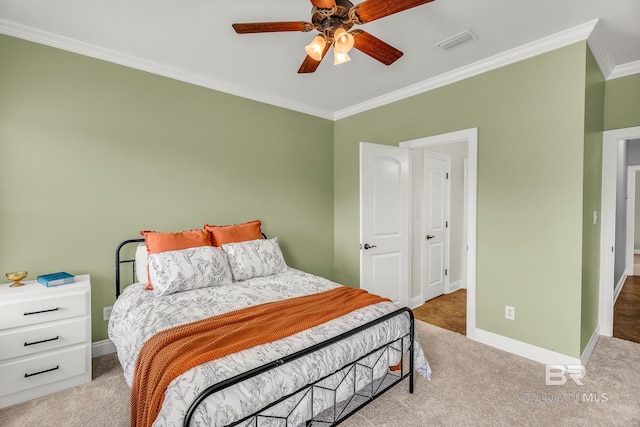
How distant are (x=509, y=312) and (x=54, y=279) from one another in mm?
3809

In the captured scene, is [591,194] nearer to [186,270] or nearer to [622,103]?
[622,103]

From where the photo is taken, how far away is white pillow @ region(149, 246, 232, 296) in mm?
2416

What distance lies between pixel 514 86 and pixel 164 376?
11.1ft

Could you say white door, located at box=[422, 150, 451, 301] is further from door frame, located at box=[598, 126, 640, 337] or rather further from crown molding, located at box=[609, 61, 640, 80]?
crown molding, located at box=[609, 61, 640, 80]

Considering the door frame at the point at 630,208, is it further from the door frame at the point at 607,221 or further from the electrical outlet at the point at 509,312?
the electrical outlet at the point at 509,312

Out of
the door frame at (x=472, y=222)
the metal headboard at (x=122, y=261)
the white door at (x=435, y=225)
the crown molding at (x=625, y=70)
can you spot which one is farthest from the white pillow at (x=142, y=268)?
the crown molding at (x=625, y=70)

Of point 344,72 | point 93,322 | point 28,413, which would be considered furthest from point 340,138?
point 28,413

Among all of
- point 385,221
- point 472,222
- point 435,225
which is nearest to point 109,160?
point 385,221

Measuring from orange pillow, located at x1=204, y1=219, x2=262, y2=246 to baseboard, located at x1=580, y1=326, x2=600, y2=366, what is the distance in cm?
315

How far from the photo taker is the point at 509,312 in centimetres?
284

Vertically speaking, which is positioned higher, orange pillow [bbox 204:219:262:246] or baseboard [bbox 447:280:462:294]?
orange pillow [bbox 204:219:262:246]

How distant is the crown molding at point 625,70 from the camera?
2.81 m

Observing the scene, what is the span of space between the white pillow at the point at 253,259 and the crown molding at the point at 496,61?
2.32 m

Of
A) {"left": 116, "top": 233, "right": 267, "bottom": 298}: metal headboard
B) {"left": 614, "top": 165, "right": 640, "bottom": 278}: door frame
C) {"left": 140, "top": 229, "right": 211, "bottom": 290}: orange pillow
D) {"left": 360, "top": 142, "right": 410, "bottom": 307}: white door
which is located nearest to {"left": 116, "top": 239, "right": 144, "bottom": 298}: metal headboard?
{"left": 116, "top": 233, "right": 267, "bottom": 298}: metal headboard
